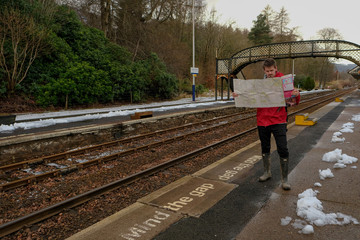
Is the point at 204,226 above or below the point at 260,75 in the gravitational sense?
below

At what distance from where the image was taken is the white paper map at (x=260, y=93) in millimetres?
4172

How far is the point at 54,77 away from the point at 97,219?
1711cm

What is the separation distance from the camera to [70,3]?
989 inches

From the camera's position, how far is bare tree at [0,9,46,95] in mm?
15102

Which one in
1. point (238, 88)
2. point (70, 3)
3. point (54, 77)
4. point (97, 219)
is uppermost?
point (70, 3)

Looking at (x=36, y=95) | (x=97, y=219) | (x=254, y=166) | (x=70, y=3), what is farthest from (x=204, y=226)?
(x=70, y=3)

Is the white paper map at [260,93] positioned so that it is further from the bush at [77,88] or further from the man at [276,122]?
the bush at [77,88]

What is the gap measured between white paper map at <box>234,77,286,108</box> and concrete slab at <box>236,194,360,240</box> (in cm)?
159

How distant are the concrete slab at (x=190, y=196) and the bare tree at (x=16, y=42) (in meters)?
15.2

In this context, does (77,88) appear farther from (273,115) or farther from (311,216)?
(311,216)

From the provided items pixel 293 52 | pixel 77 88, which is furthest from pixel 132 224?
pixel 293 52

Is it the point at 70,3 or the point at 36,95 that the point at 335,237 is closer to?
the point at 36,95

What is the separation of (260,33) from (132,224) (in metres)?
57.3

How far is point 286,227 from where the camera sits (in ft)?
10.5
